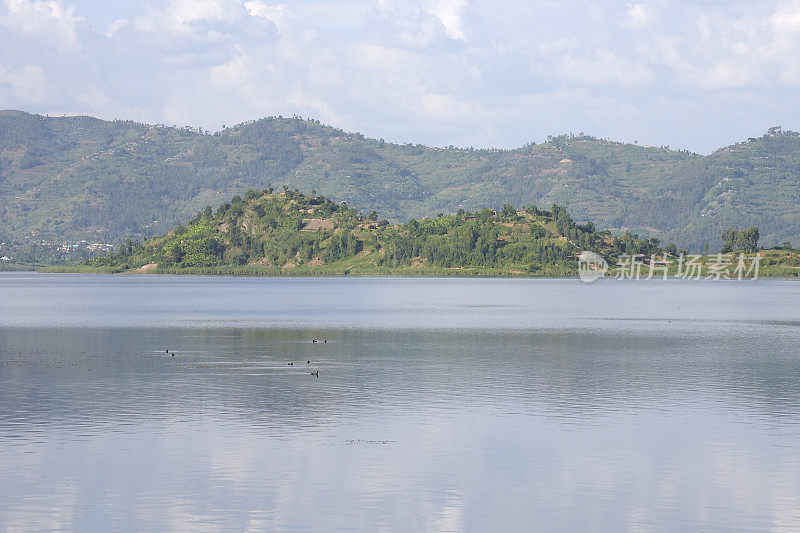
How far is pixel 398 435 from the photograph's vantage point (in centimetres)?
3666

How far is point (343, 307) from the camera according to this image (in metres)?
147

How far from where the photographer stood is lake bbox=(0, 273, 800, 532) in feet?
85.0

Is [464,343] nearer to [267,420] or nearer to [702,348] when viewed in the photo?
[702,348]

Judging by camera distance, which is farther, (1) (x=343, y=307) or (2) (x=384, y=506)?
(1) (x=343, y=307)

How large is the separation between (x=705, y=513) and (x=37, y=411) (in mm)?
28717

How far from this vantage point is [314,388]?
50250 millimetres

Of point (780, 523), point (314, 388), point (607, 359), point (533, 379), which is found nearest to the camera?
point (780, 523)

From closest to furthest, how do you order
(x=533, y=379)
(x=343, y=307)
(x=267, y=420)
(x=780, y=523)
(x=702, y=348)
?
(x=780, y=523), (x=267, y=420), (x=533, y=379), (x=702, y=348), (x=343, y=307)

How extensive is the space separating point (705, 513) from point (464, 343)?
54585 millimetres

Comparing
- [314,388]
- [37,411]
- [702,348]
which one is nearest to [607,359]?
[702,348]

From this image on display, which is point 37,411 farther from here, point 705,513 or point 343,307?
point 343,307

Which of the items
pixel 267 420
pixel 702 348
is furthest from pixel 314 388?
pixel 702 348

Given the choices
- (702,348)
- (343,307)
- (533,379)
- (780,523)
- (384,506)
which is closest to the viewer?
(780,523)

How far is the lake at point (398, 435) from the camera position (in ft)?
85.0
